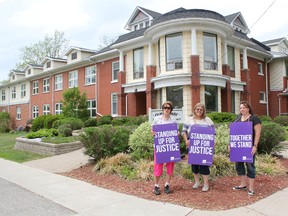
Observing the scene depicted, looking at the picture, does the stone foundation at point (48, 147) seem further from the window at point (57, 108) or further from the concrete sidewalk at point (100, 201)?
the window at point (57, 108)

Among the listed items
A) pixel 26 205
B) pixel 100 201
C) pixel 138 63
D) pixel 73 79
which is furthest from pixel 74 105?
pixel 100 201

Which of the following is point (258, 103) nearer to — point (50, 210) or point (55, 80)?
point (55, 80)

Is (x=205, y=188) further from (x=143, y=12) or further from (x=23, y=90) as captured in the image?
(x=23, y=90)

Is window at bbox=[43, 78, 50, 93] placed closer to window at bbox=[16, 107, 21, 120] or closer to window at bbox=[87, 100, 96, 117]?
window at bbox=[16, 107, 21, 120]

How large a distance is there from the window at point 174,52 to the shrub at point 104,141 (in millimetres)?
9437

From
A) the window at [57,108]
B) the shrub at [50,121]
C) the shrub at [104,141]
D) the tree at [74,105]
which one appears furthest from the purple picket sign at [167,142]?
the window at [57,108]

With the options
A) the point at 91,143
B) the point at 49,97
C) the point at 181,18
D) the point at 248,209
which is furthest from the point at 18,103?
the point at 248,209

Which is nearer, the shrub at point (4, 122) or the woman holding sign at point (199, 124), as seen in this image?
the woman holding sign at point (199, 124)

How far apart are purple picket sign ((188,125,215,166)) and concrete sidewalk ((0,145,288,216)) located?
1218 millimetres

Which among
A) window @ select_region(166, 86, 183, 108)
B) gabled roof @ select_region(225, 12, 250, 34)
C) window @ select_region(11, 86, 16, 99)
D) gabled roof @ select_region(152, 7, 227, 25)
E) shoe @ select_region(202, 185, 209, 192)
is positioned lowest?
shoe @ select_region(202, 185, 209, 192)

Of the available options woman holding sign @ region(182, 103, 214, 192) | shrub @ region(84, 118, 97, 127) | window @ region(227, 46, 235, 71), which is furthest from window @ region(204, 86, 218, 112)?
woman holding sign @ region(182, 103, 214, 192)

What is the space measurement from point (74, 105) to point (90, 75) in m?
4.19

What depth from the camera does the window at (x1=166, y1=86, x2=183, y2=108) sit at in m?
18.3

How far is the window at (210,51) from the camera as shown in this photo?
1858 cm
